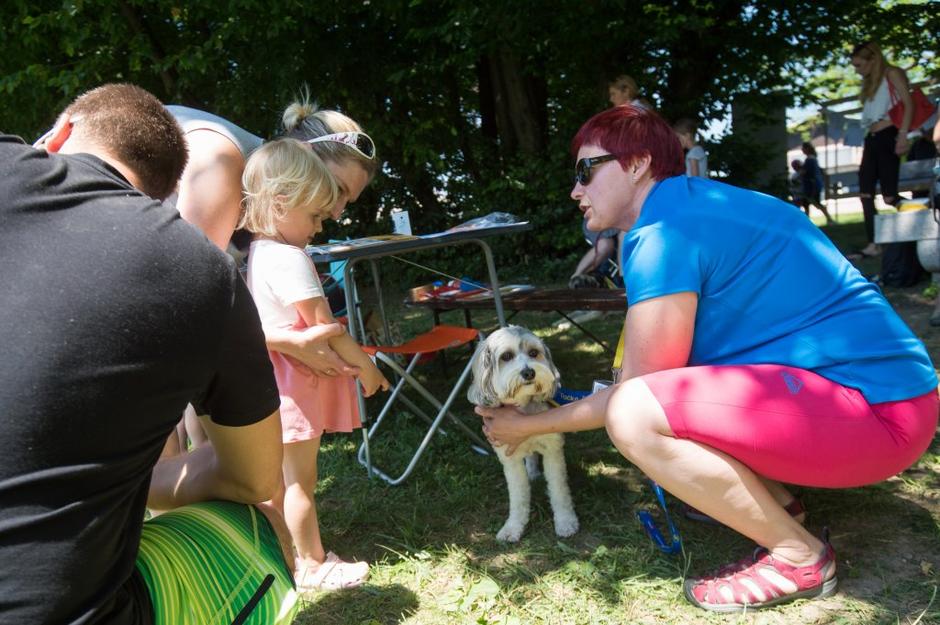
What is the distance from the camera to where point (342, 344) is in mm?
2529

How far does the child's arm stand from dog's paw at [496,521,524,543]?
767mm

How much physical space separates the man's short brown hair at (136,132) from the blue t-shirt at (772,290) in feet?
4.16

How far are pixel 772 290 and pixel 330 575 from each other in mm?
1737

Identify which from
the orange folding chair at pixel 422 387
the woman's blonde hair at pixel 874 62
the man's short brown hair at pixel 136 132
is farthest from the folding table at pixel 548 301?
the woman's blonde hair at pixel 874 62

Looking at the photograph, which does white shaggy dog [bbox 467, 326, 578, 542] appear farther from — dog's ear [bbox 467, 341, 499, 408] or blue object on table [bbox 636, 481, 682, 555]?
blue object on table [bbox 636, 481, 682, 555]

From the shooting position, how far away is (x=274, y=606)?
4.83ft

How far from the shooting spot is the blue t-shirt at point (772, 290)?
6.72ft

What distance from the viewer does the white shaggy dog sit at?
9.11 ft

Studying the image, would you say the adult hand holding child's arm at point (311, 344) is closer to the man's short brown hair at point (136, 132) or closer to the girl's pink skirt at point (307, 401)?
the girl's pink skirt at point (307, 401)

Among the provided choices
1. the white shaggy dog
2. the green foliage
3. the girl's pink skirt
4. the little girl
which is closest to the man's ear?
the little girl

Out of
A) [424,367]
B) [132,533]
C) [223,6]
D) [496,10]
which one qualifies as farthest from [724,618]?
[223,6]

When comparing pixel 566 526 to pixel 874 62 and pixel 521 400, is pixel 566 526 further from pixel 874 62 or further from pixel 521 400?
pixel 874 62

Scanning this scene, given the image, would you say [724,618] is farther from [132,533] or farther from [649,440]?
[132,533]

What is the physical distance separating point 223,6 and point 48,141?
7.11m
